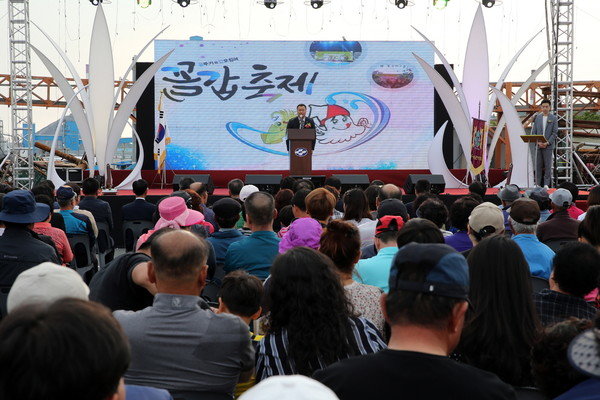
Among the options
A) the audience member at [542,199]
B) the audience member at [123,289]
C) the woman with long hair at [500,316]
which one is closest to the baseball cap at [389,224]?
the woman with long hair at [500,316]

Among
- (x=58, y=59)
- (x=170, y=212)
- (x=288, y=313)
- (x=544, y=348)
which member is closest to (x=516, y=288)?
(x=544, y=348)

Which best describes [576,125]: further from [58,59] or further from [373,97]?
[58,59]

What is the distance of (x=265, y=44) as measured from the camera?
1678 cm

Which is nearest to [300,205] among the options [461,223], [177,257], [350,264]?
[461,223]

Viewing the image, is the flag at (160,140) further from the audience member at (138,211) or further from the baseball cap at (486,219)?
the baseball cap at (486,219)

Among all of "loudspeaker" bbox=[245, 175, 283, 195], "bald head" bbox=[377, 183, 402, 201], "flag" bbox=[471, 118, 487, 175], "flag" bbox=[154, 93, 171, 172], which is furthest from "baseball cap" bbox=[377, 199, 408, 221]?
"flag" bbox=[154, 93, 171, 172]

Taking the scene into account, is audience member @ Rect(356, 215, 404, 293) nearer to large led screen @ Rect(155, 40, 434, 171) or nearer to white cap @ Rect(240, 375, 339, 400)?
white cap @ Rect(240, 375, 339, 400)

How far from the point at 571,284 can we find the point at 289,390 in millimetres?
2168

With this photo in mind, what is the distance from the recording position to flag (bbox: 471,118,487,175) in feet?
45.0

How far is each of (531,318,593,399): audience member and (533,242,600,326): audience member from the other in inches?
34.7

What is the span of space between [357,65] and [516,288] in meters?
14.7

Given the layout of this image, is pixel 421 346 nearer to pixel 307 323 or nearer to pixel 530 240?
pixel 307 323

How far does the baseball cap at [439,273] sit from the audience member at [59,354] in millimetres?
782

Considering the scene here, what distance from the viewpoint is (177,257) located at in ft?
8.39
